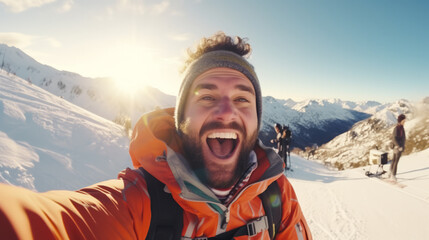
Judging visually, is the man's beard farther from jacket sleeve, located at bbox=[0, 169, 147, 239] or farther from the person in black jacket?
the person in black jacket

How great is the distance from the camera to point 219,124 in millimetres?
1690

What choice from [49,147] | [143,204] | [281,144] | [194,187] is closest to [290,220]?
[194,187]

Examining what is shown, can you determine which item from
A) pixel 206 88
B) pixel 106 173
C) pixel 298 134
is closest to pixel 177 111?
A: pixel 206 88

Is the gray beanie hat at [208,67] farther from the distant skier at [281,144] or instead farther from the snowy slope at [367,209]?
the distant skier at [281,144]

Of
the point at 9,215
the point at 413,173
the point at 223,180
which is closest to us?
the point at 9,215

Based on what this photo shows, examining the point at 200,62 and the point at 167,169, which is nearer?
the point at 167,169

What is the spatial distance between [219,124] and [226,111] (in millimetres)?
133

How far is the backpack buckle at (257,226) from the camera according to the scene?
145 centimetres

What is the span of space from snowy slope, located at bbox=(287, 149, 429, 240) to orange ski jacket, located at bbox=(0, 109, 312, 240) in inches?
89.1

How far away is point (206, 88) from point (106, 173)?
11.7 feet

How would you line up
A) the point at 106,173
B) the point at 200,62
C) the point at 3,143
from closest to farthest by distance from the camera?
the point at 200,62, the point at 3,143, the point at 106,173

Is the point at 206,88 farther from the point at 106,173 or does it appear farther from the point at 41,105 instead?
the point at 41,105

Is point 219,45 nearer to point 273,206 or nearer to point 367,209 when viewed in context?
point 273,206

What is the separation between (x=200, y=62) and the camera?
1987mm
